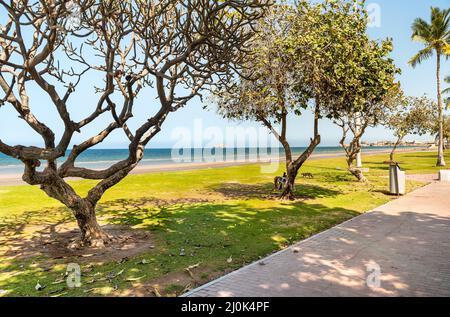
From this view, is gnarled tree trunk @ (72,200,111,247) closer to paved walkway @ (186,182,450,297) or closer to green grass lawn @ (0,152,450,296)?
green grass lawn @ (0,152,450,296)

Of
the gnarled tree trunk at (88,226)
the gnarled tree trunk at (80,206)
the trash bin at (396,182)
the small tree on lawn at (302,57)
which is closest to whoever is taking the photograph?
the gnarled tree trunk at (80,206)

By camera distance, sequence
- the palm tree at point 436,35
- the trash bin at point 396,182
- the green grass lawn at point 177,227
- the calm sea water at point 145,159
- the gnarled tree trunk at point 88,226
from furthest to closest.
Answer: the calm sea water at point 145,159
the palm tree at point 436,35
the trash bin at point 396,182
the gnarled tree trunk at point 88,226
the green grass lawn at point 177,227

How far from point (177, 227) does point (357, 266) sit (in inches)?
246

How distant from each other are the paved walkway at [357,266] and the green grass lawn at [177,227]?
2.16 feet

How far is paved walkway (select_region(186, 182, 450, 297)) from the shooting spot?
6.23 m

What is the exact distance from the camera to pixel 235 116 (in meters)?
19.0

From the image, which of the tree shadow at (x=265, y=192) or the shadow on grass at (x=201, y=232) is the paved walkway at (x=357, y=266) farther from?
the tree shadow at (x=265, y=192)

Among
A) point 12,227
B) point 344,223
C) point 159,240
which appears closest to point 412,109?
point 344,223

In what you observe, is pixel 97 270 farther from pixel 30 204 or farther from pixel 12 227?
pixel 30 204

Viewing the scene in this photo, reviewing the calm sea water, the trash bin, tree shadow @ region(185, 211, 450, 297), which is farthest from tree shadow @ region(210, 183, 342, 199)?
the calm sea water

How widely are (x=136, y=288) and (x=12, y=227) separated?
8.13m

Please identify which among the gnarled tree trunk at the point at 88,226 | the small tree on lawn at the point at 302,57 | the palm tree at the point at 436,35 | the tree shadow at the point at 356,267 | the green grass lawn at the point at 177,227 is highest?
the palm tree at the point at 436,35

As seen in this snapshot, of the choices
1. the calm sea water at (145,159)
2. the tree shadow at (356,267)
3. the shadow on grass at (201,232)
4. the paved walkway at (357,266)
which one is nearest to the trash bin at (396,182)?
the shadow on grass at (201,232)

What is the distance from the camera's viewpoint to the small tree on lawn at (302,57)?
14695 mm
